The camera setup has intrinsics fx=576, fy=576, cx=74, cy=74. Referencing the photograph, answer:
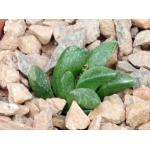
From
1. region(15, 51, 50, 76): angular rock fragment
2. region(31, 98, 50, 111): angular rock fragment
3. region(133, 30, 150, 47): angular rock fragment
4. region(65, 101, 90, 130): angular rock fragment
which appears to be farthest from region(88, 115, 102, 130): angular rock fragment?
region(133, 30, 150, 47): angular rock fragment

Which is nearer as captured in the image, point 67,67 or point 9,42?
point 67,67

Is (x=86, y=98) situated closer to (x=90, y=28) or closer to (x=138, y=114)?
(x=138, y=114)

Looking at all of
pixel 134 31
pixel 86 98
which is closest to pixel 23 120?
pixel 86 98

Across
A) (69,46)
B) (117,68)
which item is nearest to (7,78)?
(69,46)

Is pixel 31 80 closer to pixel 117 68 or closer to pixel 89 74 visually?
pixel 89 74

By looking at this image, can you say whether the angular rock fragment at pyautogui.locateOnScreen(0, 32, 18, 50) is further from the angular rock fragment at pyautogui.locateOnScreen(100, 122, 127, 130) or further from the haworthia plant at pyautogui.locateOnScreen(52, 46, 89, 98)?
the angular rock fragment at pyautogui.locateOnScreen(100, 122, 127, 130)

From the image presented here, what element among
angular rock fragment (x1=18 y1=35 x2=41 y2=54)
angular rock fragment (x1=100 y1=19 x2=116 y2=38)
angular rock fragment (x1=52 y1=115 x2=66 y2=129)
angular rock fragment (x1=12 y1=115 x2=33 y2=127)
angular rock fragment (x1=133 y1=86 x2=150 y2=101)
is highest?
angular rock fragment (x1=100 y1=19 x2=116 y2=38)
